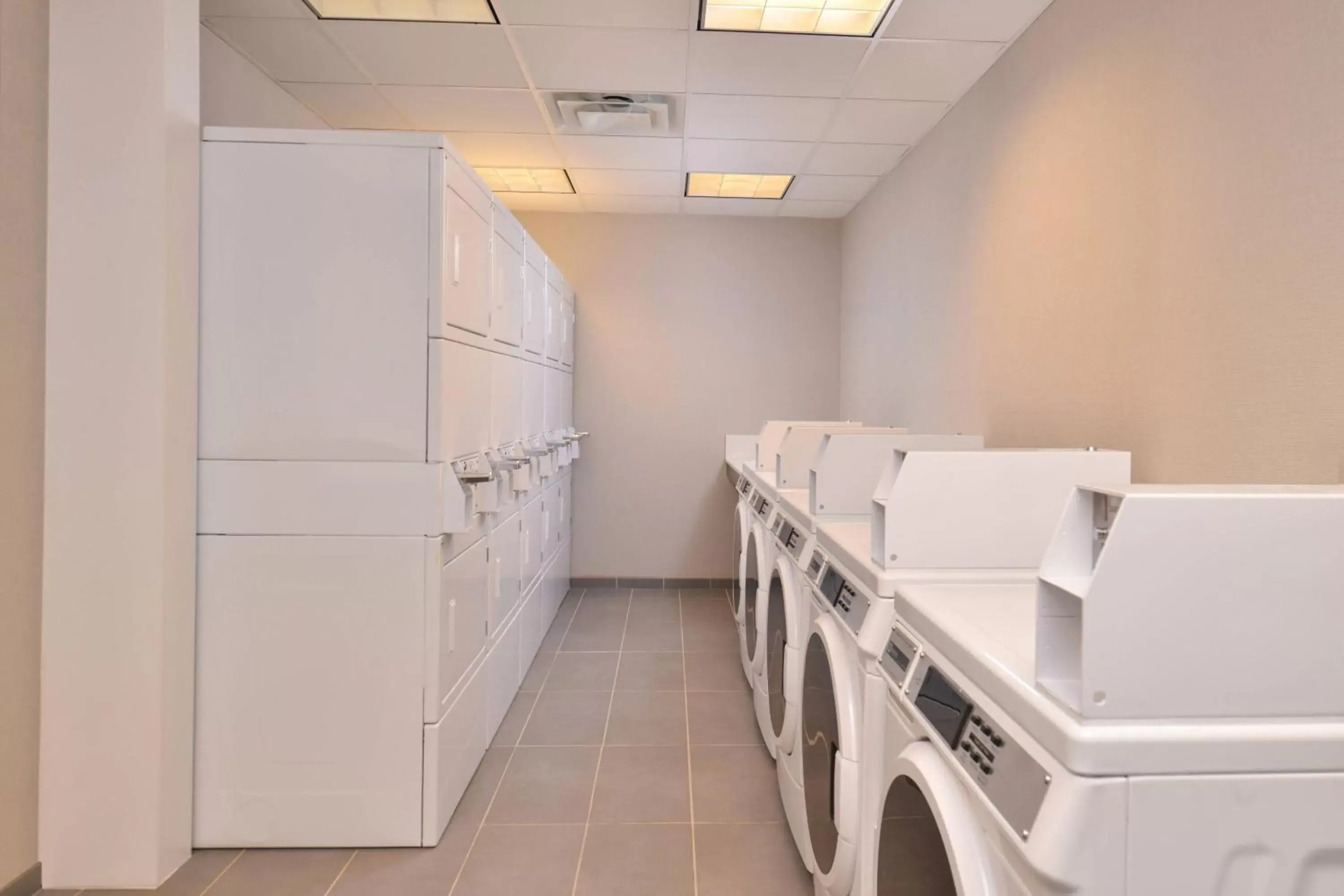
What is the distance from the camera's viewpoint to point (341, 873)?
6.45 feet

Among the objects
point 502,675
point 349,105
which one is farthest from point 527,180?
point 502,675

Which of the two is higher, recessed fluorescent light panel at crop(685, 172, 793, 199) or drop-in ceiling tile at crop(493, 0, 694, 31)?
recessed fluorescent light panel at crop(685, 172, 793, 199)

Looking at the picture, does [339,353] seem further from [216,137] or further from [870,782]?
[870,782]

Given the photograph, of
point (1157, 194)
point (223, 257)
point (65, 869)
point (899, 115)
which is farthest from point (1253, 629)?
point (899, 115)

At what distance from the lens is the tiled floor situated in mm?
1938

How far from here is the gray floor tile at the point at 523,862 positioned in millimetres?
1919

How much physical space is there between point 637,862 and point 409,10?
2.54 m

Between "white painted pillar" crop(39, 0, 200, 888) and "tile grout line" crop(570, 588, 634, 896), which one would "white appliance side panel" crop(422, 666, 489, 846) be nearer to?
"tile grout line" crop(570, 588, 634, 896)

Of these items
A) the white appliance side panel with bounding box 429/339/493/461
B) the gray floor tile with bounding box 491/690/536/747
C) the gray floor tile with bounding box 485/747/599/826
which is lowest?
the gray floor tile with bounding box 485/747/599/826

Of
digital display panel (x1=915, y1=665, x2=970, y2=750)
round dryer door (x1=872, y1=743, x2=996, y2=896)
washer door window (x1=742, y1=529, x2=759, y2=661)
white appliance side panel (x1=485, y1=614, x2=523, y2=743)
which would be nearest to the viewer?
round dryer door (x1=872, y1=743, x2=996, y2=896)

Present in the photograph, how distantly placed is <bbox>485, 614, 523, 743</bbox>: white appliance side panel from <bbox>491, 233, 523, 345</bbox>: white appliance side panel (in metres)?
1.08

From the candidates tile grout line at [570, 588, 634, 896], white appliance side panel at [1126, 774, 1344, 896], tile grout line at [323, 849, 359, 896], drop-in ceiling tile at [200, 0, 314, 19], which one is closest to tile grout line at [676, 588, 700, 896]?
tile grout line at [570, 588, 634, 896]

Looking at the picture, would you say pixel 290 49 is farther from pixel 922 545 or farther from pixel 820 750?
pixel 820 750

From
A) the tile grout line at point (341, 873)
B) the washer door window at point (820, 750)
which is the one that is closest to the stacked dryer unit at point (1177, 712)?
the washer door window at point (820, 750)
